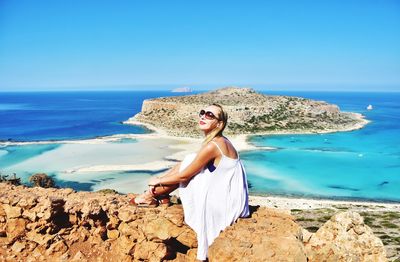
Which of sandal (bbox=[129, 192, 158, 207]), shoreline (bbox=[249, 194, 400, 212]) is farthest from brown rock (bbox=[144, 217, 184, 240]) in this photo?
shoreline (bbox=[249, 194, 400, 212])

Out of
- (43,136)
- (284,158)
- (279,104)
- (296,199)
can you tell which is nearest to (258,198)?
(296,199)

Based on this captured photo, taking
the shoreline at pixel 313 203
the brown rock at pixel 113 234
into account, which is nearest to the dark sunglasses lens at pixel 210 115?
the brown rock at pixel 113 234

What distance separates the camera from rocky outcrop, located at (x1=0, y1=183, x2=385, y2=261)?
554cm

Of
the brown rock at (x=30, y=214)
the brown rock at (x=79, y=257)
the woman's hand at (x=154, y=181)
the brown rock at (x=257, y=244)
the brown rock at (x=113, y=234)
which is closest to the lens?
the brown rock at (x=257, y=244)

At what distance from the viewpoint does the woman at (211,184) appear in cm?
552

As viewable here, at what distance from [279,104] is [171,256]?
106 m

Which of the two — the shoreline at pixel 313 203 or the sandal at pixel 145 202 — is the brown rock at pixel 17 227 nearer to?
the sandal at pixel 145 202

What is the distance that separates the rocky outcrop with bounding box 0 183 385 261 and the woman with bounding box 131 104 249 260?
0.22 metres

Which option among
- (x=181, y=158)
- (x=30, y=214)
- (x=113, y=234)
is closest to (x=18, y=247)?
(x=30, y=214)

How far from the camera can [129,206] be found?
6.54m

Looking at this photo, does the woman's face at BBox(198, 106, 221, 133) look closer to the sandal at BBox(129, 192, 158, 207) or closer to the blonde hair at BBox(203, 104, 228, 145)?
the blonde hair at BBox(203, 104, 228, 145)

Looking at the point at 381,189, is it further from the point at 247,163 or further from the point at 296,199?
the point at 247,163

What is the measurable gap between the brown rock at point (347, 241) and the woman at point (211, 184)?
5.03 feet

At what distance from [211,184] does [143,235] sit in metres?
1.60
